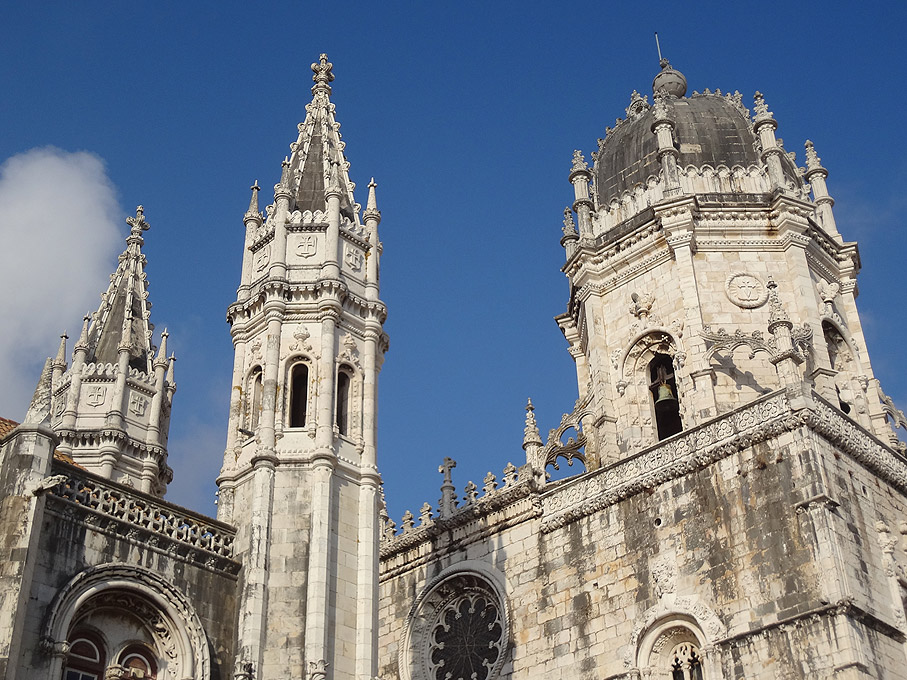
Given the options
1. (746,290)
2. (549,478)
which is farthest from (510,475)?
(746,290)

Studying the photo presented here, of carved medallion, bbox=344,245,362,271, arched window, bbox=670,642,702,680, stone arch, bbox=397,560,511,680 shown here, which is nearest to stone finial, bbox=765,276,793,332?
arched window, bbox=670,642,702,680

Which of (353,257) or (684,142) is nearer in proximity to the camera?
(353,257)

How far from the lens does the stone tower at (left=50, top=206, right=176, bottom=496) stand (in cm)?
2750

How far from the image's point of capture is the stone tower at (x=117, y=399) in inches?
1083

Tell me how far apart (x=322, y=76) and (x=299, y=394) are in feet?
29.2

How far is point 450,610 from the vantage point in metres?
29.3

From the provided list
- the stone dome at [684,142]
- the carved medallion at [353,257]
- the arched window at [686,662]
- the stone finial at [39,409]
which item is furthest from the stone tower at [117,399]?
the stone dome at [684,142]

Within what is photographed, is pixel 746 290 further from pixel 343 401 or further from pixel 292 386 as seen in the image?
pixel 292 386

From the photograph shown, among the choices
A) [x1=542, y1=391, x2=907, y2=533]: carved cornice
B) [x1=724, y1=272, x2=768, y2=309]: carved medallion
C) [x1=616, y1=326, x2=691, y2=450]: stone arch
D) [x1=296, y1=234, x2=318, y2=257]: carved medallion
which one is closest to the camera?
[x1=296, y1=234, x2=318, y2=257]: carved medallion

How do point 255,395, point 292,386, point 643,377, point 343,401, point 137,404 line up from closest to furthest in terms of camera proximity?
point 292,386, point 255,395, point 343,401, point 137,404, point 643,377

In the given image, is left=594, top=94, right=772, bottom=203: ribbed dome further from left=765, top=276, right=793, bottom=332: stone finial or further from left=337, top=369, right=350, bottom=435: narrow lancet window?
left=337, top=369, right=350, bottom=435: narrow lancet window

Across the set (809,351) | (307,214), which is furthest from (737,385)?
(307,214)

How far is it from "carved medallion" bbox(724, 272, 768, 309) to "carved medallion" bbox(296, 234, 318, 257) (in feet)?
36.0

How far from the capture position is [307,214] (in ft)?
78.6
